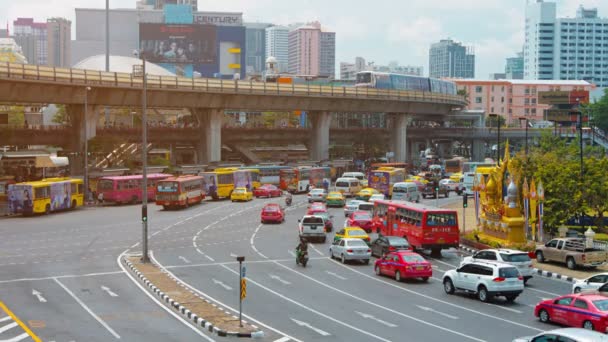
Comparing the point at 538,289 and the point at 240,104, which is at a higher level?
the point at 240,104

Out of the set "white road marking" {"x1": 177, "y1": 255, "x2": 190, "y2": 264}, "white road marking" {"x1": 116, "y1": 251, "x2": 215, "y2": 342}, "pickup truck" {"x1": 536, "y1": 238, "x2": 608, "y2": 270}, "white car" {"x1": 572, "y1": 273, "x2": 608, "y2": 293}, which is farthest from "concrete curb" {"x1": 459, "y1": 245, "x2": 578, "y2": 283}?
Answer: "white road marking" {"x1": 116, "y1": 251, "x2": 215, "y2": 342}

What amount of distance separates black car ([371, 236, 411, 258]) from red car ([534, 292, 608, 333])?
1349cm

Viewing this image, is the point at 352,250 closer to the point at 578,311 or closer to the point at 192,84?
the point at 578,311

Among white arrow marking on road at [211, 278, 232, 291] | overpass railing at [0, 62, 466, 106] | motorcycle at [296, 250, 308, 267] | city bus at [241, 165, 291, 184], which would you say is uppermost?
overpass railing at [0, 62, 466, 106]

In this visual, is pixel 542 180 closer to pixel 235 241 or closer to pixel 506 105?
pixel 235 241

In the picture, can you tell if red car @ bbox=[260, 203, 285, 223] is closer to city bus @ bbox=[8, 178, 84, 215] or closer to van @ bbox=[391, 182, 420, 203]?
van @ bbox=[391, 182, 420, 203]

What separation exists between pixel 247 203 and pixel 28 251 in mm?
32174

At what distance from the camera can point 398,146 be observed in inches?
4695

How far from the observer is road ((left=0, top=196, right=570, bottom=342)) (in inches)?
1005

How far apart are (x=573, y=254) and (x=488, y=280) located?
9438 mm

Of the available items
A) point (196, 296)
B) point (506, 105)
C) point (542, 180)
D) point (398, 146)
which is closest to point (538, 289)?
point (196, 296)

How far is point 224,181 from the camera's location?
259 feet

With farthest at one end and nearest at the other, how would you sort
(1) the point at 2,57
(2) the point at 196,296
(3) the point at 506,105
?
(3) the point at 506,105 < (1) the point at 2,57 < (2) the point at 196,296

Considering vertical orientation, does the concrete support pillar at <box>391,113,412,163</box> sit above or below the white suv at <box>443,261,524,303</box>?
above
